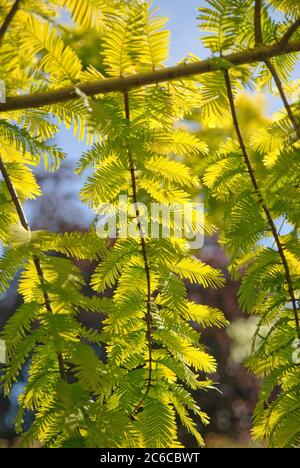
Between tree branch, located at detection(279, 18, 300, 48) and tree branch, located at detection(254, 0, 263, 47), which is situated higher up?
tree branch, located at detection(254, 0, 263, 47)

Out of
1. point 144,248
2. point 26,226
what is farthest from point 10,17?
point 144,248

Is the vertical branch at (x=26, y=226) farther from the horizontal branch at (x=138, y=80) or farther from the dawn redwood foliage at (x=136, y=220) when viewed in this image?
the horizontal branch at (x=138, y=80)

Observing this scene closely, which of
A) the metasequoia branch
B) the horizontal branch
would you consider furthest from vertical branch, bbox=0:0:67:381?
the metasequoia branch

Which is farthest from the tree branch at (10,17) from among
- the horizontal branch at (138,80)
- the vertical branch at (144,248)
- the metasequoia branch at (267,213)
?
the metasequoia branch at (267,213)

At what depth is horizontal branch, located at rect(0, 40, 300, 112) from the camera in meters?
0.79

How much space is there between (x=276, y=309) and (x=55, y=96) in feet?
1.86

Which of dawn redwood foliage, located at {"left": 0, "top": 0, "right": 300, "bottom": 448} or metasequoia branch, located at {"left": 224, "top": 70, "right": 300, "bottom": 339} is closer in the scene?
dawn redwood foliage, located at {"left": 0, "top": 0, "right": 300, "bottom": 448}

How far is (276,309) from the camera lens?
39.1 inches

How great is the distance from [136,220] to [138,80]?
0.88 ft

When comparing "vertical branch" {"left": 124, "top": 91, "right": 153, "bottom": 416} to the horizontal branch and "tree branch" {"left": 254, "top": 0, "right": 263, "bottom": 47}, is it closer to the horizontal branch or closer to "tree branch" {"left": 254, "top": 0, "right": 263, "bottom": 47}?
the horizontal branch

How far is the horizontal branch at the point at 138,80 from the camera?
788 millimetres

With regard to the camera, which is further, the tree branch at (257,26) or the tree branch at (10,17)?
the tree branch at (257,26)

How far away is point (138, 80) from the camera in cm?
83
